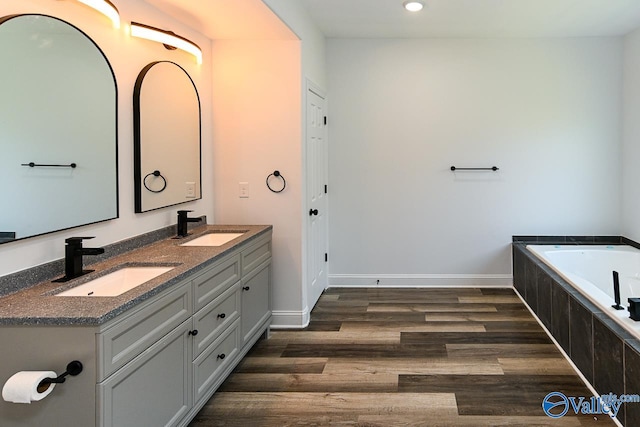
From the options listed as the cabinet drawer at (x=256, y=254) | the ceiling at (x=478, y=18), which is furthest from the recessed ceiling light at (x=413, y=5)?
the cabinet drawer at (x=256, y=254)

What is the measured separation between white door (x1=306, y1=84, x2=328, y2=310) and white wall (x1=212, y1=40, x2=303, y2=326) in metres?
0.24

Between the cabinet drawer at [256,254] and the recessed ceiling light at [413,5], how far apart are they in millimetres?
1976

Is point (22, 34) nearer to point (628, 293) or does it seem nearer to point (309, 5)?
point (309, 5)

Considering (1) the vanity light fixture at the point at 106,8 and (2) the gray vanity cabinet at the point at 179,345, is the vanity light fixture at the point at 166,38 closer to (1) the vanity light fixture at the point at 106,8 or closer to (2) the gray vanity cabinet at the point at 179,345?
(1) the vanity light fixture at the point at 106,8

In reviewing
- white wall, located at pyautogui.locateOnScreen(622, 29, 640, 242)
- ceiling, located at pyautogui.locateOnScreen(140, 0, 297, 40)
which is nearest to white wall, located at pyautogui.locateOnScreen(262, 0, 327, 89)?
ceiling, located at pyautogui.locateOnScreen(140, 0, 297, 40)

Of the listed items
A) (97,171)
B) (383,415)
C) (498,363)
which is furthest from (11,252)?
(498,363)

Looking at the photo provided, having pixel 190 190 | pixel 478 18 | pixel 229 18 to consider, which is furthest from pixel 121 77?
pixel 478 18

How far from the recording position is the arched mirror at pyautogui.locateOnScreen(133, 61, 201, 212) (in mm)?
2645

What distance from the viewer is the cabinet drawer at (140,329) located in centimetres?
155

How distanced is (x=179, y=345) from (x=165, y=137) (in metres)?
1.36

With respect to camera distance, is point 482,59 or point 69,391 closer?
point 69,391

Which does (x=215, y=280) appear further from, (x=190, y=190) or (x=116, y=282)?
(x=190, y=190)

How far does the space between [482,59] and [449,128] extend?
71 centimetres

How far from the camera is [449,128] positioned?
4723 millimetres
